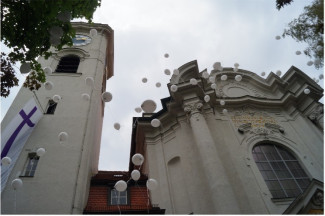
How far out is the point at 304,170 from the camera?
13445mm

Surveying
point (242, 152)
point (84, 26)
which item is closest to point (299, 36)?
point (242, 152)

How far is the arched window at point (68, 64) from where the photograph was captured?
785 inches

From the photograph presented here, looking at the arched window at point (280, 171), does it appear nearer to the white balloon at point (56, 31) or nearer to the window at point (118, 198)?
the window at point (118, 198)

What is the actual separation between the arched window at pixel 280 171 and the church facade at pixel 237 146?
4 cm

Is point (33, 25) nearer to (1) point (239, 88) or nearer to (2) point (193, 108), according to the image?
(2) point (193, 108)

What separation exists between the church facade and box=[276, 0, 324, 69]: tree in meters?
4.73

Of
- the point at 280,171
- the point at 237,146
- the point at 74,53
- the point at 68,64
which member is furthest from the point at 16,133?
the point at 280,171

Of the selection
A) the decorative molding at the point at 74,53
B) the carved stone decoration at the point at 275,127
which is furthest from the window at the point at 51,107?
the carved stone decoration at the point at 275,127

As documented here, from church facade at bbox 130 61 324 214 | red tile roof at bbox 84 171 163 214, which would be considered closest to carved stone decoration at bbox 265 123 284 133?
church facade at bbox 130 61 324 214

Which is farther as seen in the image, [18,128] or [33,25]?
[18,128]

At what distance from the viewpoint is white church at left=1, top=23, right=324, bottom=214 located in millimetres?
11156

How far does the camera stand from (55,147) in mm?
13352

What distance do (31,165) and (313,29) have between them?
43.2 ft

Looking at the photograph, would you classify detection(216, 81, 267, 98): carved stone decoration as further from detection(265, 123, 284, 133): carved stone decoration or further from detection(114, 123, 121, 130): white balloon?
detection(114, 123, 121, 130): white balloon
